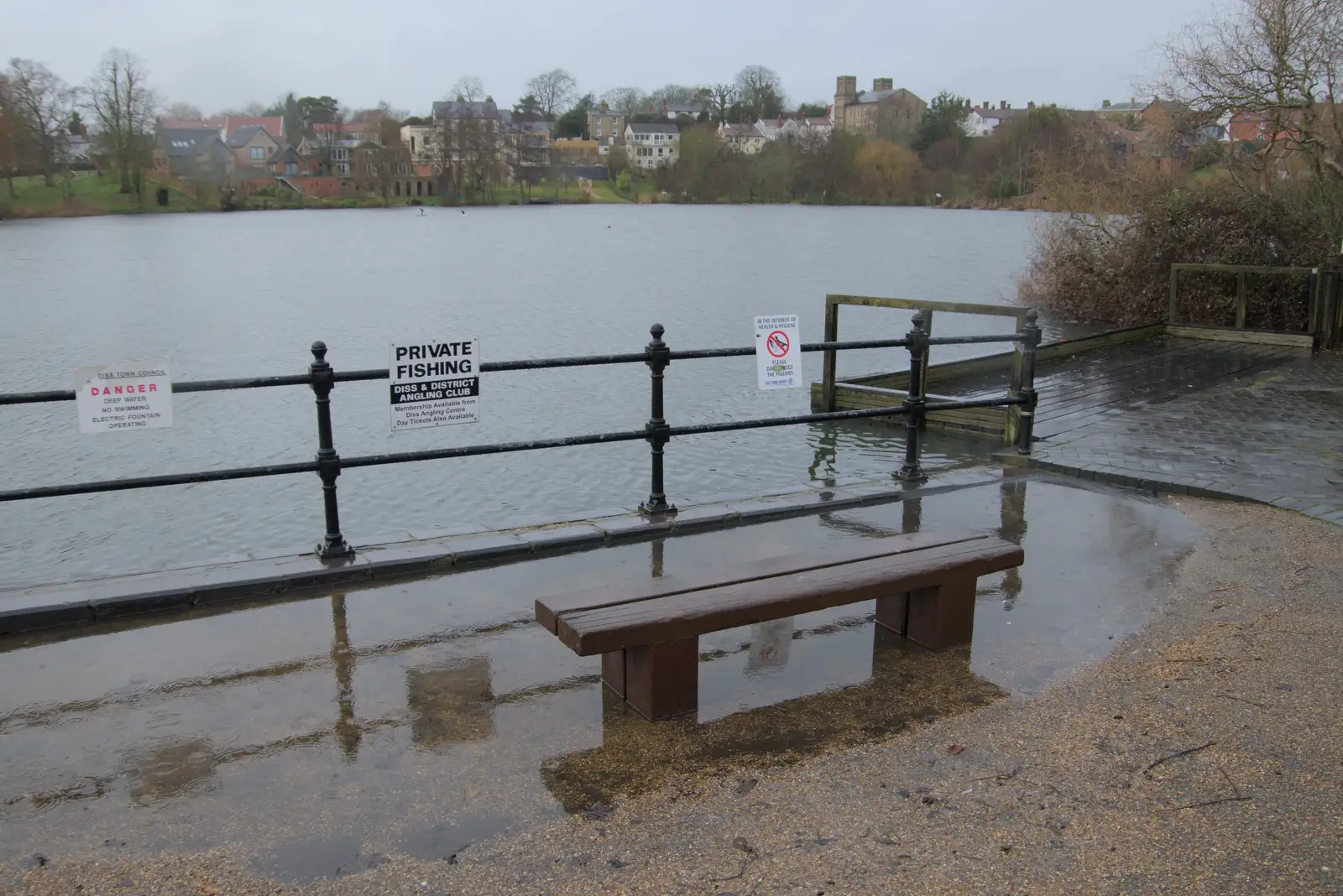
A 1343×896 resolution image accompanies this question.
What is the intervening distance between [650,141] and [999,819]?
169 m

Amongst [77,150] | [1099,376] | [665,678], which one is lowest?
[1099,376]

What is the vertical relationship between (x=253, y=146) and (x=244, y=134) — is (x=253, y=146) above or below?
below

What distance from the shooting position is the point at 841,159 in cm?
10825

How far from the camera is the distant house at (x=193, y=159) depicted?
324ft

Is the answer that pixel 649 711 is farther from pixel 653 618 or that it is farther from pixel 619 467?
pixel 619 467

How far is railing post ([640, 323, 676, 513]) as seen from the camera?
655 cm

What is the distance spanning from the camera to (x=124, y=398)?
541 centimetres

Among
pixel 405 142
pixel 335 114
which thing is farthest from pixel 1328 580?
pixel 335 114

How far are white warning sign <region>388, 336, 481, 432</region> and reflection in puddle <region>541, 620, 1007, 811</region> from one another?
2167 millimetres

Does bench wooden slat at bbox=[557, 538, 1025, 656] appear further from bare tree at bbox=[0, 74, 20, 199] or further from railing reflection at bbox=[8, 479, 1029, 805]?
bare tree at bbox=[0, 74, 20, 199]

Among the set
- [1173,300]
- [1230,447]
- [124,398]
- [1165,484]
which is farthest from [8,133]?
[1165,484]

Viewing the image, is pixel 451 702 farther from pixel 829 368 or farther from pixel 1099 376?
pixel 1099 376

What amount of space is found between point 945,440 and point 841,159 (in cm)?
10198

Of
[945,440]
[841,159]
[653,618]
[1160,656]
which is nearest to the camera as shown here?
[653,618]
